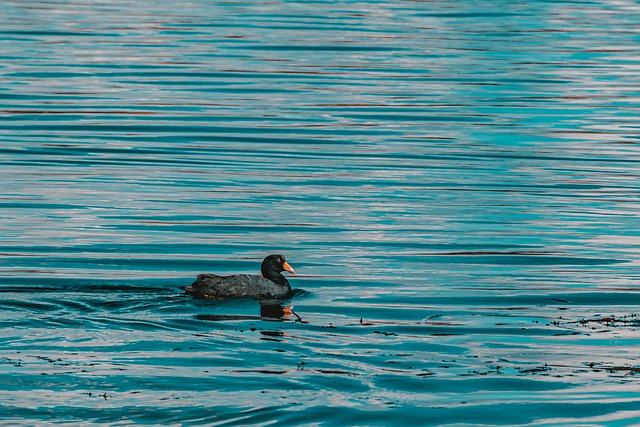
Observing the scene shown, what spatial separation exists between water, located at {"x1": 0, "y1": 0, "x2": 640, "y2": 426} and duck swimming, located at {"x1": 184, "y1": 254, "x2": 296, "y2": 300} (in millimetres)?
178

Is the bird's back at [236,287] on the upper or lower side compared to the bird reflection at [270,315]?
upper

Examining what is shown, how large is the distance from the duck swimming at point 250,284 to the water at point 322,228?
7.0 inches

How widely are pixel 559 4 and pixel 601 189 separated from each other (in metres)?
34.3

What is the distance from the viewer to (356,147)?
26594 millimetres

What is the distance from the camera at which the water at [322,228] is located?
1189cm

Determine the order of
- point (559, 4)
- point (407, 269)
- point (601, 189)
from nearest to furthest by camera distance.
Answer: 1. point (407, 269)
2. point (601, 189)
3. point (559, 4)

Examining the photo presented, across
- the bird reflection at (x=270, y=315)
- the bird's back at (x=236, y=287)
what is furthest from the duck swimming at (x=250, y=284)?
the bird reflection at (x=270, y=315)

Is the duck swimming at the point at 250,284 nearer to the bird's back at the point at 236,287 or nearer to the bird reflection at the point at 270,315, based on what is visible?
the bird's back at the point at 236,287

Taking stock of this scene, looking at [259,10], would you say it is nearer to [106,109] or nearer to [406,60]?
→ [406,60]

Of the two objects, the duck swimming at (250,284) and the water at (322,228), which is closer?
the water at (322,228)

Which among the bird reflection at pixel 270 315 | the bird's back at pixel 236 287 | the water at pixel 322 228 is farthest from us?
the bird's back at pixel 236 287

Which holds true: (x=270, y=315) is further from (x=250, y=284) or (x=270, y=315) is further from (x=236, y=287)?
(x=250, y=284)

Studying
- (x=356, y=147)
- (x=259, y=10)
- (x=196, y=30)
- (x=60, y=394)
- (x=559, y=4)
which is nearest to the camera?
(x=60, y=394)

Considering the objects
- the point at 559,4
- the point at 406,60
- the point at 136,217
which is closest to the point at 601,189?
the point at 136,217
